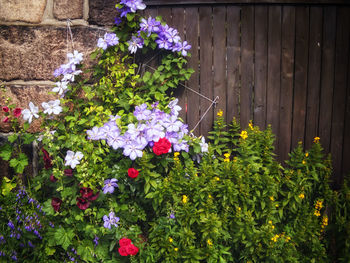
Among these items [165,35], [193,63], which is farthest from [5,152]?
[193,63]

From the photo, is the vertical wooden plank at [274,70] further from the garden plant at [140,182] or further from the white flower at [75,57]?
the white flower at [75,57]

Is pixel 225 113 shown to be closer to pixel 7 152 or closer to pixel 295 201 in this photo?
pixel 295 201

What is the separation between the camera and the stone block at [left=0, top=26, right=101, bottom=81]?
8.95 ft

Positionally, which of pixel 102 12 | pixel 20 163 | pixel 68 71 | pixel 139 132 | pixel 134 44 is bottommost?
pixel 20 163

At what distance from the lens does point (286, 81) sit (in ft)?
9.89

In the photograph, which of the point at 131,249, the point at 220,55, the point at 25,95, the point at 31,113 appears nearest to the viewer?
the point at 131,249

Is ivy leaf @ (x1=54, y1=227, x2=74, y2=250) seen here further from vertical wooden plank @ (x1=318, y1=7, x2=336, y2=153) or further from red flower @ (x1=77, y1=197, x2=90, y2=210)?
vertical wooden plank @ (x1=318, y1=7, x2=336, y2=153)

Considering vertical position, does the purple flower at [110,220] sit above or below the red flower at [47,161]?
below

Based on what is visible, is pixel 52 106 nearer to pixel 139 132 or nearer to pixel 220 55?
pixel 139 132

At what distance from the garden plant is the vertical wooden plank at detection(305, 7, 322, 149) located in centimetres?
36

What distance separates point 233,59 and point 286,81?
1.75ft

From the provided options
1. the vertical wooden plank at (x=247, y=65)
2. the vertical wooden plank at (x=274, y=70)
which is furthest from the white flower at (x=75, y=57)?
the vertical wooden plank at (x=274, y=70)

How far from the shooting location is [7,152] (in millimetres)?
2635

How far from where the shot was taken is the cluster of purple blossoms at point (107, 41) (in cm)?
269
